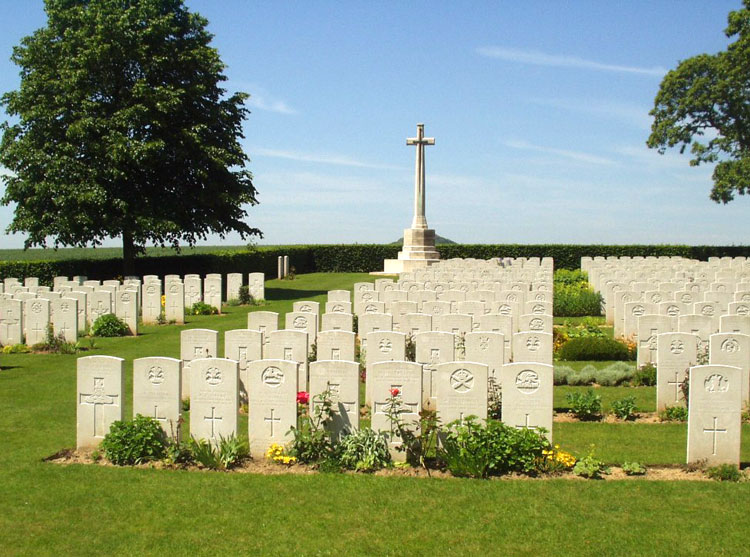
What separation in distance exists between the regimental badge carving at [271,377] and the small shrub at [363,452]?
975 millimetres

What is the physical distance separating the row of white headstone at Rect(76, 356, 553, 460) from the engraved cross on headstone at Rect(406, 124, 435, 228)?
3376 cm

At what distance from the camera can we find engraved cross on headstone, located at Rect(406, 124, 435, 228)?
4166 centimetres

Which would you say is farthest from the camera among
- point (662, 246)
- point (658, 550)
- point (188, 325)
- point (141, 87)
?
point (662, 246)

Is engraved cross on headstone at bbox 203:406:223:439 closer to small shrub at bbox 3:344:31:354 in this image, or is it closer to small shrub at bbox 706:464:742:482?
small shrub at bbox 706:464:742:482

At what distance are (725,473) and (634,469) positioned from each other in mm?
887

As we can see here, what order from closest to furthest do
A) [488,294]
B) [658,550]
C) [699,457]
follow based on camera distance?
[658,550] < [699,457] < [488,294]

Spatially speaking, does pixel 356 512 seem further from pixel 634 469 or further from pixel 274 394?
pixel 634 469

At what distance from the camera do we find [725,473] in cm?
791

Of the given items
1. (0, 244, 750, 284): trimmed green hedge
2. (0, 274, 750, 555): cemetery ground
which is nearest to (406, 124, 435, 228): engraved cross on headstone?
(0, 244, 750, 284): trimmed green hedge

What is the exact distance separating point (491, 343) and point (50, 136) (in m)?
23.1

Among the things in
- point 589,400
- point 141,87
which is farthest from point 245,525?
point 141,87

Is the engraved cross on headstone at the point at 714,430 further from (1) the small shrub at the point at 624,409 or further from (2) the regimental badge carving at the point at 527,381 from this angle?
(1) the small shrub at the point at 624,409

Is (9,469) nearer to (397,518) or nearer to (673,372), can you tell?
(397,518)

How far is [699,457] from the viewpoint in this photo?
324 inches
